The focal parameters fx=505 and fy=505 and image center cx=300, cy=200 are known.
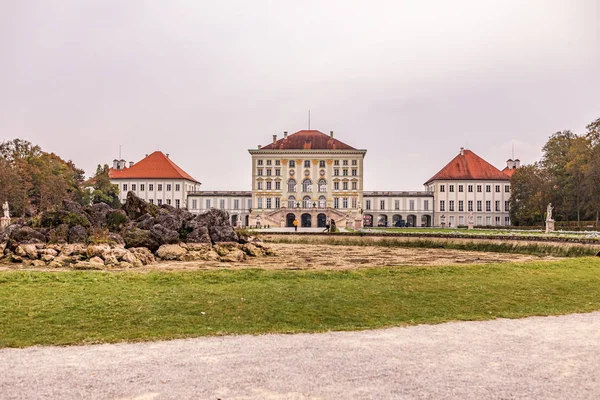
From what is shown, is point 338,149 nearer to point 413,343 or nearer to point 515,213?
point 515,213

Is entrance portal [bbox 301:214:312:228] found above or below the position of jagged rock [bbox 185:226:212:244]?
above

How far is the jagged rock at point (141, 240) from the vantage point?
2208 centimetres

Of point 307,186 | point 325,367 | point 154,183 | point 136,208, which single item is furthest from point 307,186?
A: point 325,367

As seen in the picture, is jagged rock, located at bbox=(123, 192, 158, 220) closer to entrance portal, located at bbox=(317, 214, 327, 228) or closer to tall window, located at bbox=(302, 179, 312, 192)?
entrance portal, located at bbox=(317, 214, 327, 228)

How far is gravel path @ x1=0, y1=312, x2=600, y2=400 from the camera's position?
15.5 feet

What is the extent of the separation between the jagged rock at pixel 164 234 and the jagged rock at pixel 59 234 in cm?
355

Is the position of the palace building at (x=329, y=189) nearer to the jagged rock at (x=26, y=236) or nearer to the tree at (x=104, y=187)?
the tree at (x=104, y=187)

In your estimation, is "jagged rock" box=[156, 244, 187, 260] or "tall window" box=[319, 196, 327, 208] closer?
"jagged rock" box=[156, 244, 187, 260]

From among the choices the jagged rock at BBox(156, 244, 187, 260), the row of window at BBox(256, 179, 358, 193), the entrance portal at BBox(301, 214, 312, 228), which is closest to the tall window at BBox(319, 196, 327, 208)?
the row of window at BBox(256, 179, 358, 193)

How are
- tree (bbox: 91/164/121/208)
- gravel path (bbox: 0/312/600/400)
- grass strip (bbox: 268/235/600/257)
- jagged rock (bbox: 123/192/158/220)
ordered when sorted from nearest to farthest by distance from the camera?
gravel path (bbox: 0/312/600/400)
grass strip (bbox: 268/235/600/257)
jagged rock (bbox: 123/192/158/220)
tree (bbox: 91/164/121/208)

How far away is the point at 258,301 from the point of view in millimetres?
9102

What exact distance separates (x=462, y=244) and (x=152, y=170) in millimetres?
61049

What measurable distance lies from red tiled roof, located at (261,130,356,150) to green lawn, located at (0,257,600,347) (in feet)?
207

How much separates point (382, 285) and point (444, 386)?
6.09 meters
